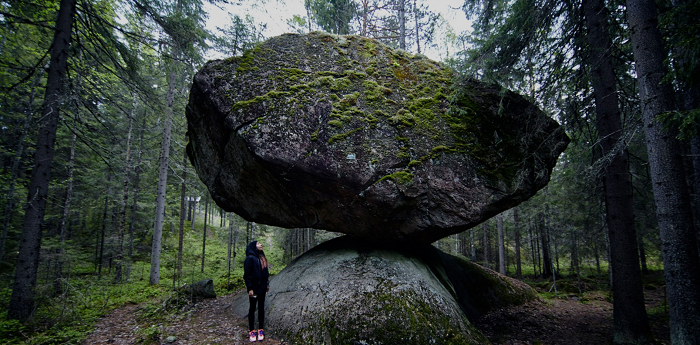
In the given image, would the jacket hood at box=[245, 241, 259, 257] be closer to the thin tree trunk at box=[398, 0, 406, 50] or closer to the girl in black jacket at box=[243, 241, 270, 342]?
the girl in black jacket at box=[243, 241, 270, 342]

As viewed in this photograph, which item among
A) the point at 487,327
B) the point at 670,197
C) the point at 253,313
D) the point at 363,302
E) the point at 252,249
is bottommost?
the point at 487,327

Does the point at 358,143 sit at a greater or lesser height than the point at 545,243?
greater

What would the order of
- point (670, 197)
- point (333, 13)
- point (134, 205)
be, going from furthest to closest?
1. point (333, 13)
2. point (134, 205)
3. point (670, 197)

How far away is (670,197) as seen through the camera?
4.11m

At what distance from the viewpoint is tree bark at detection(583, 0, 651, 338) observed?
17.7 feet

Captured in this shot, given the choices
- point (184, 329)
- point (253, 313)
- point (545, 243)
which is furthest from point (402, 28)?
point (184, 329)

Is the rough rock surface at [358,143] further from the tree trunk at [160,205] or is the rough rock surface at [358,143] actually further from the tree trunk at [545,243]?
the tree trunk at [545,243]

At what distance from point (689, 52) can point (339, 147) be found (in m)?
5.23

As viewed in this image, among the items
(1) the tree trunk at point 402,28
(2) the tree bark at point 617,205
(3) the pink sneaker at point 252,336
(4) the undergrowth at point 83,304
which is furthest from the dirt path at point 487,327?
(1) the tree trunk at point 402,28

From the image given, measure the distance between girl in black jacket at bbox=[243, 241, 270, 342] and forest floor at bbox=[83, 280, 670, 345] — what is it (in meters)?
0.22

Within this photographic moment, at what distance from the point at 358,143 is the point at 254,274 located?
3210 mm

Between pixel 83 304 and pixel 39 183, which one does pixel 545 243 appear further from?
pixel 39 183

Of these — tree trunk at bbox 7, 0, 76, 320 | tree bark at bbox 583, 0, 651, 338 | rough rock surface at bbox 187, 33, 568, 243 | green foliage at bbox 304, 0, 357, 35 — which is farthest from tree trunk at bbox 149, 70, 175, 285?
tree bark at bbox 583, 0, 651, 338

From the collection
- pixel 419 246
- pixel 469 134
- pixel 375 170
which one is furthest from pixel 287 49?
pixel 419 246
